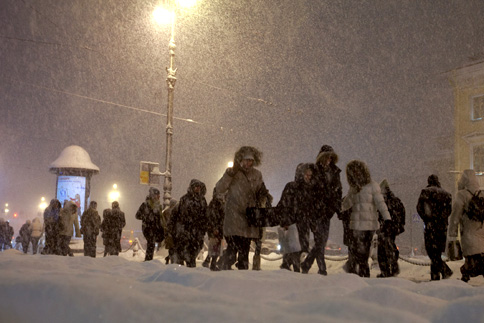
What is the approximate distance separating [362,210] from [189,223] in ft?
9.09

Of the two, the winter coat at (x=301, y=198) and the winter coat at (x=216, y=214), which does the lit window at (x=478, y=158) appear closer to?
the winter coat at (x=216, y=214)

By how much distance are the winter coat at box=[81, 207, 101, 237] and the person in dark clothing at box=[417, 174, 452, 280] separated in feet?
31.9

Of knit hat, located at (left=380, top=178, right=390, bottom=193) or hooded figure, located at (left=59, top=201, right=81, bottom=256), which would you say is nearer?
knit hat, located at (left=380, top=178, right=390, bottom=193)

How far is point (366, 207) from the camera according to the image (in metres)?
6.66

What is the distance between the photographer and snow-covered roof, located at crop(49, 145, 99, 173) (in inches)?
992

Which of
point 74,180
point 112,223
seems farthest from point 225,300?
point 74,180

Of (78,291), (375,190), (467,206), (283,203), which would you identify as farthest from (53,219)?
(78,291)

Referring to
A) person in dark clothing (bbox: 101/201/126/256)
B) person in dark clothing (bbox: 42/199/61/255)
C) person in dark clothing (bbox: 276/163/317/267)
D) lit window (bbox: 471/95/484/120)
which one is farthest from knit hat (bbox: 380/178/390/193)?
lit window (bbox: 471/95/484/120)

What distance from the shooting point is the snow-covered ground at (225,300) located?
79.9 inches

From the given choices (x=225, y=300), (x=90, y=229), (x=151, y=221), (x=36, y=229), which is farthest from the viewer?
(x=36, y=229)

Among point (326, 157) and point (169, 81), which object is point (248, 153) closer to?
point (326, 157)

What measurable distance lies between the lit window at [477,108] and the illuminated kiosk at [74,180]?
23407 mm

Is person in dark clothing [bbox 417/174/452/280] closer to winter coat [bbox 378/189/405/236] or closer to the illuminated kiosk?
winter coat [bbox 378/189/405/236]

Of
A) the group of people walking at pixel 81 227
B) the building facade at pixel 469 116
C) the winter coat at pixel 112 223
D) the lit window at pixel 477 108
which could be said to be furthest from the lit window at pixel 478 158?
the winter coat at pixel 112 223
